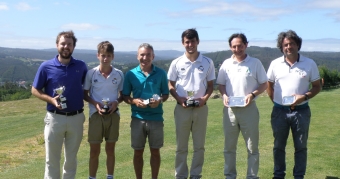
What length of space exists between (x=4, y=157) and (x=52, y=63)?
20.8ft

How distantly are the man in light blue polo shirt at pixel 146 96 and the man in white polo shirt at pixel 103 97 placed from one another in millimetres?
200

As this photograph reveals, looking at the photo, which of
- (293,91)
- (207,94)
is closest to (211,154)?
(207,94)

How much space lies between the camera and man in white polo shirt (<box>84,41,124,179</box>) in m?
5.90

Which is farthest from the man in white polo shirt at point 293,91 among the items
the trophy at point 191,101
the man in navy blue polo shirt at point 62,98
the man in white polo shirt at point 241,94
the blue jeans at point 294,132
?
the man in navy blue polo shirt at point 62,98

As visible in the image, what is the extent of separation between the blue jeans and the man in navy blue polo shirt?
3.21 meters

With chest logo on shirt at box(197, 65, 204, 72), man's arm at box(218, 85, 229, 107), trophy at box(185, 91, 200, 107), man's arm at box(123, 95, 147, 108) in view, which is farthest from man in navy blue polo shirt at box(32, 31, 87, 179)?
man's arm at box(218, 85, 229, 107)

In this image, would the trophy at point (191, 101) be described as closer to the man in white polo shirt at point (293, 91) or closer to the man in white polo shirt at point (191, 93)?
the man in white polo shirt at point (191, 93)

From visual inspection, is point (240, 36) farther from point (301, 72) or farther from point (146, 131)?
point (146, 131)

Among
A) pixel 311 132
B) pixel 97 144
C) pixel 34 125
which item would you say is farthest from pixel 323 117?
pixel 34 125

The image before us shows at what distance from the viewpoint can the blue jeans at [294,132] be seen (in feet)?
19.7

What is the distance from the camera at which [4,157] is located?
10.7 metres

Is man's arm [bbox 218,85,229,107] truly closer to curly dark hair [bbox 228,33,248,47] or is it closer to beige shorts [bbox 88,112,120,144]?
curly dark hair [bbox 228,33,248,47]

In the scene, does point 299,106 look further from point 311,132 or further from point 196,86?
point 311,132

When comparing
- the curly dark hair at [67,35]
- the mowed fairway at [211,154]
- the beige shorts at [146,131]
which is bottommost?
the mowed fairway at [211,154]
